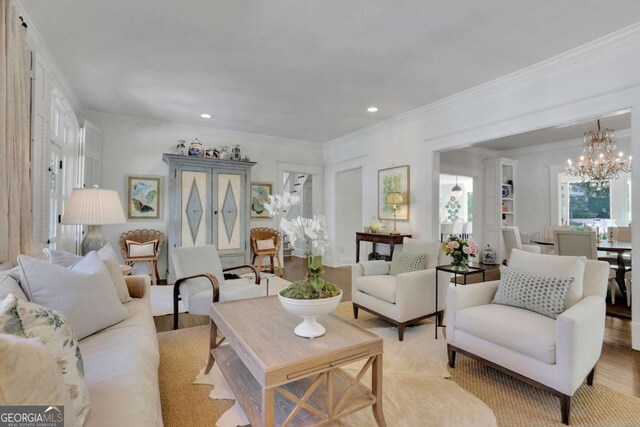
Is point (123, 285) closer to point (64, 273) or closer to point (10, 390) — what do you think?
point (64, 273)

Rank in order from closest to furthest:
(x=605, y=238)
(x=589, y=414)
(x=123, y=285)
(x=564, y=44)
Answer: (x=589, y=414)
(x=123, y=285)
(x=564, y=44)
(x=605, y=238)

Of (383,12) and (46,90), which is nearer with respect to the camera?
(383,12)

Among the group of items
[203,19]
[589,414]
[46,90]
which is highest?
[203,19]

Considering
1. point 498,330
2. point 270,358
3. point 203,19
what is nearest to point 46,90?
point 203,19

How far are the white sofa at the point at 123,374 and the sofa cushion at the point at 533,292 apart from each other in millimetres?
2336

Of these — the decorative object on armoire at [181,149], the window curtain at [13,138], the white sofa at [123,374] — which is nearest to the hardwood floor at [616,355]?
the white sofa at [123,374]

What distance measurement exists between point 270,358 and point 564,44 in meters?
3.60

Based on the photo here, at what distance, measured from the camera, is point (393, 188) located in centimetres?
519

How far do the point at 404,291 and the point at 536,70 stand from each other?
271 centimetres

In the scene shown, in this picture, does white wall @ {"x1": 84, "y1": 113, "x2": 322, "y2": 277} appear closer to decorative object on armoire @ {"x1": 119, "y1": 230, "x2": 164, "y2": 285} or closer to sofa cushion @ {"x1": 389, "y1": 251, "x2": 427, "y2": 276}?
decorative object on armoire @ {"x1": 119, "y1": 230, "x2": 164, "y2": 285}

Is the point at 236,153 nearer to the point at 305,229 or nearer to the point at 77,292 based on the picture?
the point at 77,292

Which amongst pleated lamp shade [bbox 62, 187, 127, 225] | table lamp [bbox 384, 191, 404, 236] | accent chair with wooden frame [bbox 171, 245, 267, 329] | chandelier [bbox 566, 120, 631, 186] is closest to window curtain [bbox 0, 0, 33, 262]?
pleated lamp shade [bbox 62, 187, 127, 225]

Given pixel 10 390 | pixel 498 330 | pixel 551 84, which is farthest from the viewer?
pixel 551 84

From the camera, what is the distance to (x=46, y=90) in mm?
2979
